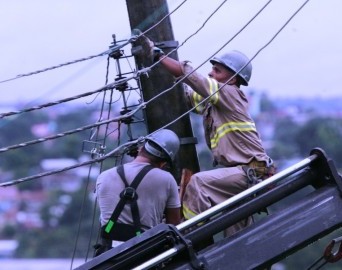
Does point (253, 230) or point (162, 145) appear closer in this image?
point (253, 230)

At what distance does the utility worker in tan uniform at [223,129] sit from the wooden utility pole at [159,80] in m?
0.18

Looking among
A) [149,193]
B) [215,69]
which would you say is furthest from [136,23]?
[149,193]

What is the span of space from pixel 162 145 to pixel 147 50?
0.83m

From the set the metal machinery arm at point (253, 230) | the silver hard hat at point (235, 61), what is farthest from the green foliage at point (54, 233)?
the metal machinery arm at point (253, 230)

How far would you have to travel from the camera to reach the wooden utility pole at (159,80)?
9.87 m

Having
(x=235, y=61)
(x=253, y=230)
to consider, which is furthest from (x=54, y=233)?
(x=253, y=230)

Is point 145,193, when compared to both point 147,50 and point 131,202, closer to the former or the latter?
point 131,202

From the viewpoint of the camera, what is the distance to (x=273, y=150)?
49.0 meters

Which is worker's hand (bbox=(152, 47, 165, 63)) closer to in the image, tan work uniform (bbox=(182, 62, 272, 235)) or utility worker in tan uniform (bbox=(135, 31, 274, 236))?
utility worker in tan uniform (bbox=(135, 31, 274, 236))

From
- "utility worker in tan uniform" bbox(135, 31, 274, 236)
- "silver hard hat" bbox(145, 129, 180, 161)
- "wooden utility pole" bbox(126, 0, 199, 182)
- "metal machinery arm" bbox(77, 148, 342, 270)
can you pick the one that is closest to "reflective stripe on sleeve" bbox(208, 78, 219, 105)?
"utility worker in tan uniform" bbox(135, 31, 274, 236)

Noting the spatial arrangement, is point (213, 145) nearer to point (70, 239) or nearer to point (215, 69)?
point (215, 69)

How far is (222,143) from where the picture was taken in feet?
32.1

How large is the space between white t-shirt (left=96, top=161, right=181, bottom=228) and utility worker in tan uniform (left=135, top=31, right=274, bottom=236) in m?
0.33

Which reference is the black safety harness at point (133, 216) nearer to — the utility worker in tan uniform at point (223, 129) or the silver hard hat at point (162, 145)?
the silver hard hat at point (162, 145)
